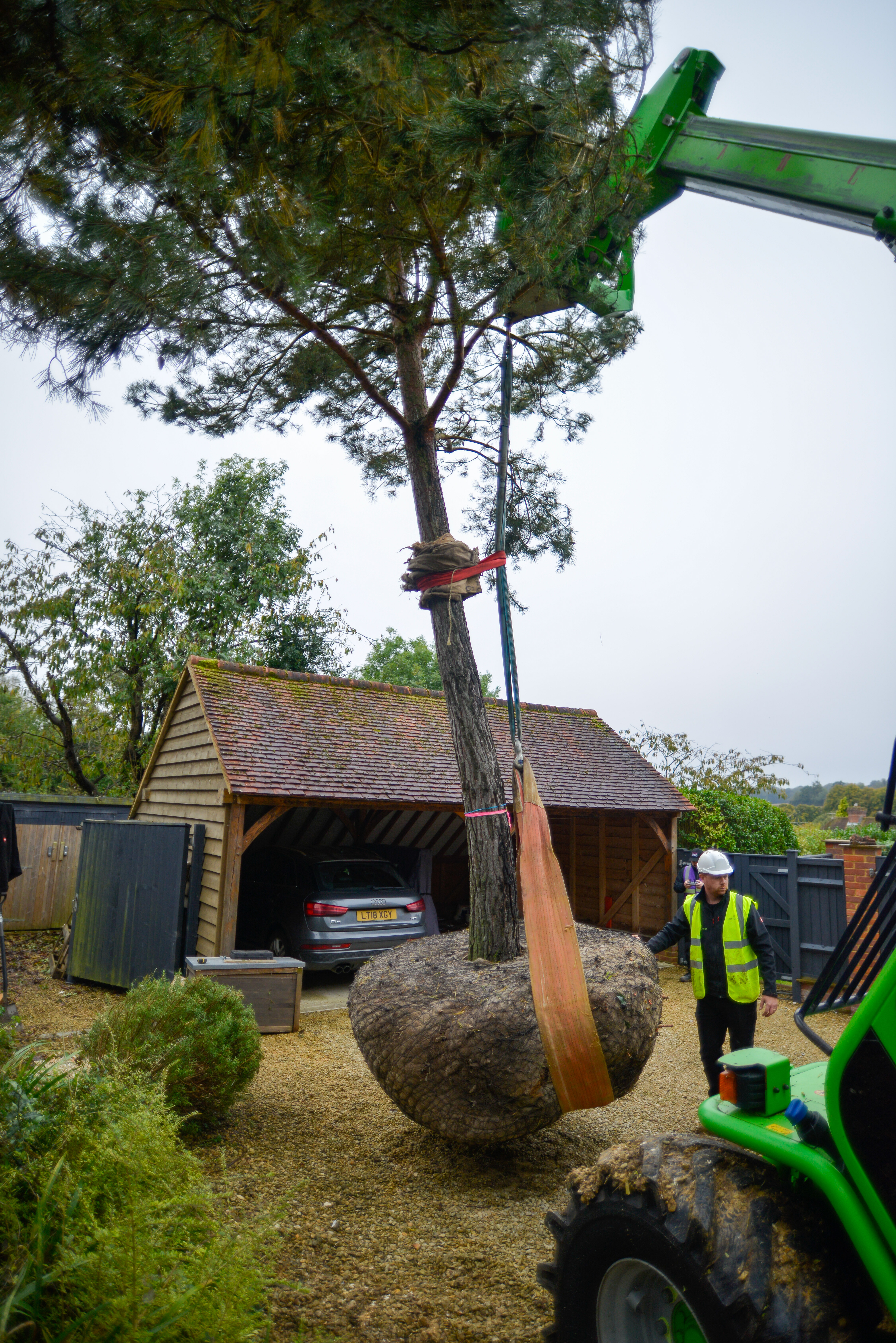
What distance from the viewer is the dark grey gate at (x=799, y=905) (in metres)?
9.84

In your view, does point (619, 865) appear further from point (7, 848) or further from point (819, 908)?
point (7, 848)

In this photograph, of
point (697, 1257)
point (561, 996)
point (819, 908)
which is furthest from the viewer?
point (819, 908)

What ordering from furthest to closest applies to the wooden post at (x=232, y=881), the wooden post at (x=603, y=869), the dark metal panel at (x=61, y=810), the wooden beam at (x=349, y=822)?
1. the dark metal panel at (x=61, y=810)
2. the wooden post at (x=603, y=869)
3. the wooden beam at (x=349, y=822)
4. the wooden post at (x=232, y=881)

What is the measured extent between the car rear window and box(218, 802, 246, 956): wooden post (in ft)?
3.39

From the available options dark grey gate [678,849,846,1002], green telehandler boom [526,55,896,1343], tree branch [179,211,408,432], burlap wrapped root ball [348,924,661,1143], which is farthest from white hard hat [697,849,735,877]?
dark grey gate [678,849,846,1002]

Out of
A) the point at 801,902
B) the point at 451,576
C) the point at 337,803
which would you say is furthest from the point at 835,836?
the point at 451,576

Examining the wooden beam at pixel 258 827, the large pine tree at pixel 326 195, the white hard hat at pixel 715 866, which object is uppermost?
the large pine tree at pixel 326 195

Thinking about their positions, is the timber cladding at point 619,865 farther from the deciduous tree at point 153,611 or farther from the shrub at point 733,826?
the deciduous tree at point 153,611

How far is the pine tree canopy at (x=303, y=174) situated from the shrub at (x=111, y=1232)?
343 cm

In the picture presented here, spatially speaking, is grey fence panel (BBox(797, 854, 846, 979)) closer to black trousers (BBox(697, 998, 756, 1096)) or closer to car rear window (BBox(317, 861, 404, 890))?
car rear window (BBox(317, 861, 404, 890))

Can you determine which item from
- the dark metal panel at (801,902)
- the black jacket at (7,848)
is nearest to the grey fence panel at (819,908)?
the dark metal panel at (801,902)

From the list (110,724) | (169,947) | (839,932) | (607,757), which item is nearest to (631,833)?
(607,757)

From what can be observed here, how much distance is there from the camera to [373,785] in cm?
1052

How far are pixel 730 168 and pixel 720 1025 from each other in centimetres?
459
